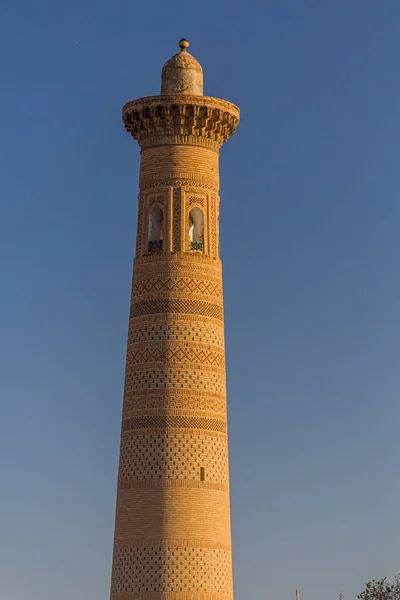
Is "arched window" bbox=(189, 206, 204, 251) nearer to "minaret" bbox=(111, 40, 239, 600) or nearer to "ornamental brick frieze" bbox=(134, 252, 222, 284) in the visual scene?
"minaret" bbox=(111, 40, 239, 600)

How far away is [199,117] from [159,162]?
1.66m

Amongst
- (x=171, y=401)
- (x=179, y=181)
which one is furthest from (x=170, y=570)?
(x=179, y=181)

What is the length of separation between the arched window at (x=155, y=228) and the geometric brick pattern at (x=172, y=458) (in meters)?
5.43

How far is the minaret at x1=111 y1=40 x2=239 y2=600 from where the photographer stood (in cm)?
3900

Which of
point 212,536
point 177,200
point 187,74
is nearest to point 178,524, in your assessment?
point 212,536

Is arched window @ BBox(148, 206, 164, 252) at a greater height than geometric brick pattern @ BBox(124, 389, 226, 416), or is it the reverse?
arched window @ BBox(148, 206, 164, 252)

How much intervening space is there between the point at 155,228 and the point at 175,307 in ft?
8.75

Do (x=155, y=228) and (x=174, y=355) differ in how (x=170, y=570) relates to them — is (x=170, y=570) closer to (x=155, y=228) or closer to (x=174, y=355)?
(x=174, y=355)

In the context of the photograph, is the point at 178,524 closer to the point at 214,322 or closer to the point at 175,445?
the point at 175,445

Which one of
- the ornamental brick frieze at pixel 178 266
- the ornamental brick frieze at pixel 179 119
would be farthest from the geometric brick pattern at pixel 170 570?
the ornamental brick frieze at pixel 179 119

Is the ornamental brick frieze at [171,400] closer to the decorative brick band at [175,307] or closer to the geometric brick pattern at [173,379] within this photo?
the geometric brick pattern at [173,379]

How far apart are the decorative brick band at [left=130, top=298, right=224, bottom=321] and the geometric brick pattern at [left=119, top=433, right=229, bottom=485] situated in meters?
3.39

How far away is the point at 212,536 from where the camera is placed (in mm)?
39312

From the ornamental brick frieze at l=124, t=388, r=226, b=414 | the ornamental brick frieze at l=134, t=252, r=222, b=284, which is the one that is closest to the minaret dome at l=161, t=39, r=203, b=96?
the ornamental brick frieze at l=134, t=252, r=222, b=284
